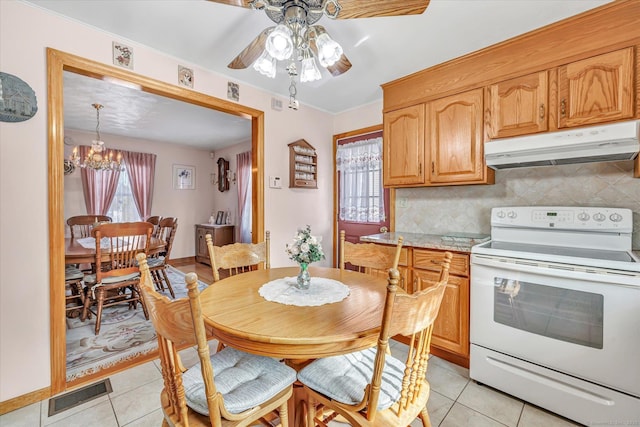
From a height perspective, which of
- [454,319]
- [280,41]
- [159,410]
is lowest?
[159,410]

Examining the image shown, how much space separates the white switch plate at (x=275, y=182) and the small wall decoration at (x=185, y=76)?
111 cm

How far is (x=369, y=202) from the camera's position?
332cm

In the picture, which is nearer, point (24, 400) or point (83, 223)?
point (24, 400)

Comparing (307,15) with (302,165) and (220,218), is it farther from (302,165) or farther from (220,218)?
(220,218)

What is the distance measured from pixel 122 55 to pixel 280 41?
5.05 ft

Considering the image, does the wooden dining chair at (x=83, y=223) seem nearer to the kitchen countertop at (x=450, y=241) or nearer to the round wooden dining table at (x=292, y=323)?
the round wooden dining table at (x=292, y=323)

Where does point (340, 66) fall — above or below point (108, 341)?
above

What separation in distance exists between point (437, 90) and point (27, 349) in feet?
11.5

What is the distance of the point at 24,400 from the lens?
65.7 inches

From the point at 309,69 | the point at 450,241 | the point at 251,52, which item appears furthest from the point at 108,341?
the point at 450,241

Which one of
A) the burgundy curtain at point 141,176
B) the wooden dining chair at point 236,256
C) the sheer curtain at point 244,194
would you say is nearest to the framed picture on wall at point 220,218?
the sheer curtain at point 244,194

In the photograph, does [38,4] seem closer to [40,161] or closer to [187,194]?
[40,161]

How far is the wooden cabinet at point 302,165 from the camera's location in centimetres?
314

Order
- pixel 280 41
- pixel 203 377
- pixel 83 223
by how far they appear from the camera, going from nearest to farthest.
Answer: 1. pixel 203 377
2. pixel 280 41
3. pixel 83 223
